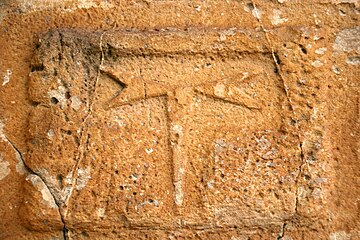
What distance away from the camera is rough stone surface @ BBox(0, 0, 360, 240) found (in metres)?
1.73

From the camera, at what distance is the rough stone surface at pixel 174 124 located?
1.73 m

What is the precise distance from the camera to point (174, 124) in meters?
1.75

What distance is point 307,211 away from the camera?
1.75 metres

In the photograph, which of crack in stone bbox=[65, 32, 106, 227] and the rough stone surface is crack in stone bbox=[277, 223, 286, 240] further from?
crack in stone bbox=[65, 32, 106, 227]

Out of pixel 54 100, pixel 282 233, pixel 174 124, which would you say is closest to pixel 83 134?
pixel 54 100

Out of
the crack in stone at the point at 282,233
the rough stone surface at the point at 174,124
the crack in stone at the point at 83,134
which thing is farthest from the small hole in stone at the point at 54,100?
the crack in stone at the point at 282,233

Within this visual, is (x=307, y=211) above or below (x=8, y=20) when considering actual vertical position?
below

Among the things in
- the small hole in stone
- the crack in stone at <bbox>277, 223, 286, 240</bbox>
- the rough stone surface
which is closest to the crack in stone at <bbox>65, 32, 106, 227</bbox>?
the rough stone surface

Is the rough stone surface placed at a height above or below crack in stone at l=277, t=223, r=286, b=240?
above

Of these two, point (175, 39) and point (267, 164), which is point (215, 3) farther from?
point (267, 164)

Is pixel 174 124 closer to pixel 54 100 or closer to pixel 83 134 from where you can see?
pixel 83 134

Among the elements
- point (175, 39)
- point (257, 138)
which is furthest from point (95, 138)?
point (257, 138)

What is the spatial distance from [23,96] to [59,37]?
0.23 meters

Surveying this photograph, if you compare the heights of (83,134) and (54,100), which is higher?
(54,100)
